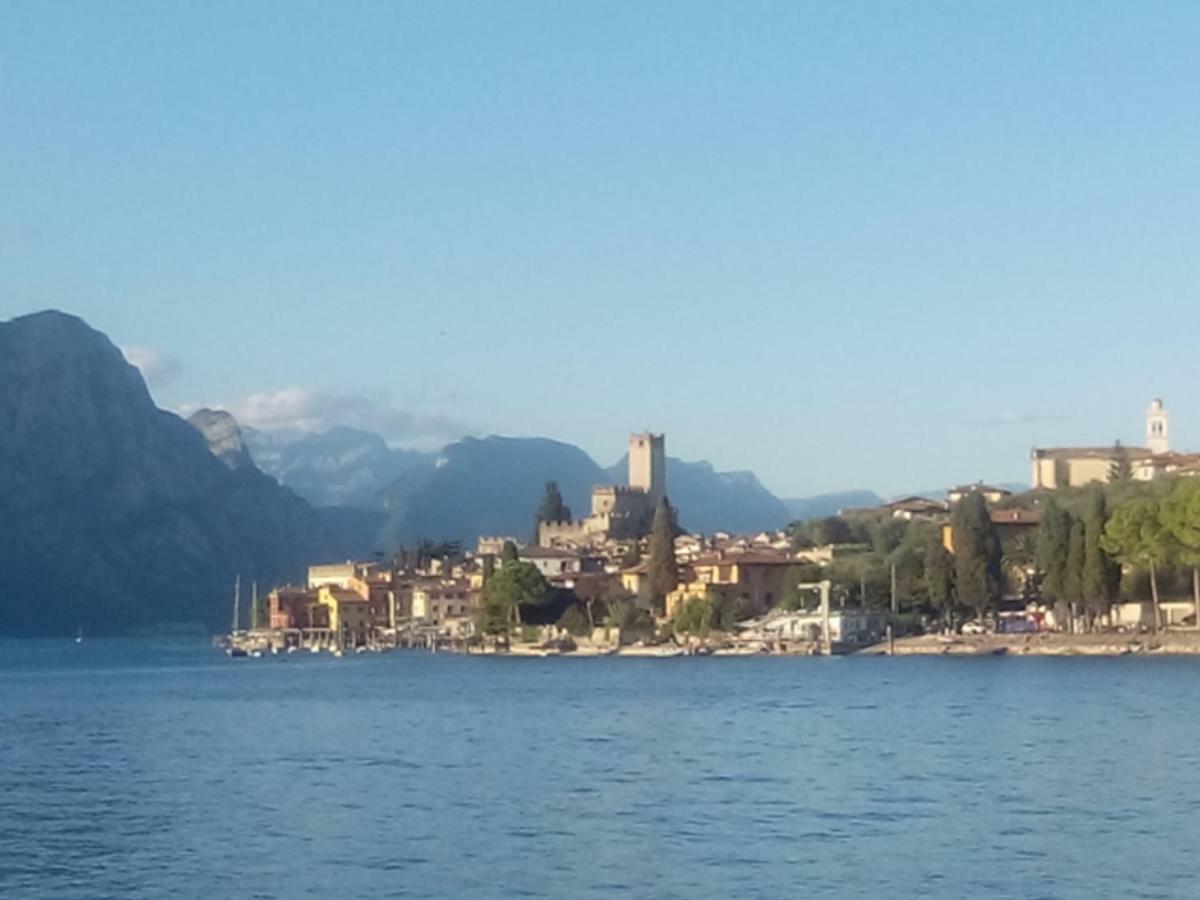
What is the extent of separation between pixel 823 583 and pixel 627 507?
6463 cm

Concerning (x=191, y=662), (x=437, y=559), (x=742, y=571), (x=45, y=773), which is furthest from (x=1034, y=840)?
(x=437, y=559)

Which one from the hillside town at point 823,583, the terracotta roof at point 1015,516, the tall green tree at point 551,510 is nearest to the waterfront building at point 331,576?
the hillside town at point 823,583

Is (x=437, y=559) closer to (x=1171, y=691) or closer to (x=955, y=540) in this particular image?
(x=955, y=540)

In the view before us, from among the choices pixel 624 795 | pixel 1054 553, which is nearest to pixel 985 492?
pixel 1054 553

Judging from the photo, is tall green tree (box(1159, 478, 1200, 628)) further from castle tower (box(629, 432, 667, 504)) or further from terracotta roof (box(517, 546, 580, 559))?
castle tower (box(629, 432, 667, 504))

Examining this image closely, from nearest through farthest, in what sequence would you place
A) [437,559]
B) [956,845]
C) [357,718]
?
1. [956,845]
2. [357,718]
3. [437,559]

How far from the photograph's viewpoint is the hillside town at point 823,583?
258ft

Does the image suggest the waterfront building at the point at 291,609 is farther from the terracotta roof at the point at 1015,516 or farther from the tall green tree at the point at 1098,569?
the tall green tree at the point at 1098,569

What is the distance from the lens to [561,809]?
28.5 metres

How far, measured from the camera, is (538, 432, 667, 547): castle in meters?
143

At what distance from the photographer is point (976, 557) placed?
8412cm

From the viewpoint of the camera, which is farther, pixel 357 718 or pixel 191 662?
pixel 191 662

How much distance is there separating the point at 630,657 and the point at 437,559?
6023 cm

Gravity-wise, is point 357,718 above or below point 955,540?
below
